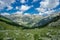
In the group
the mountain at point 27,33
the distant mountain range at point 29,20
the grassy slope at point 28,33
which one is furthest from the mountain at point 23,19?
the grassy slope at point 28,33

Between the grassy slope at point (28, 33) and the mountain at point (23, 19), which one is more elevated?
the mountain at point (23, 19)

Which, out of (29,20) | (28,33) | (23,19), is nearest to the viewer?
(28,33)

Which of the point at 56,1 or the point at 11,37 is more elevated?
the point at 56,1

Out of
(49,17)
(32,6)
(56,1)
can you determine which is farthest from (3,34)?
(56,1)

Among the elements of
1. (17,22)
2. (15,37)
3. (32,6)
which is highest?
(32,6)

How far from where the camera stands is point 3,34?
45.7 ft

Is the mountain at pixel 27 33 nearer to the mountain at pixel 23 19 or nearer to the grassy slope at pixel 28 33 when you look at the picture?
the grassy slope at pixel 28 33

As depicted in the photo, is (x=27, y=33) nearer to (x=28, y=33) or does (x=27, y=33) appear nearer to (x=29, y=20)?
(x=28, y=33)

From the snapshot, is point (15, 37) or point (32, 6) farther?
point (32, 6)

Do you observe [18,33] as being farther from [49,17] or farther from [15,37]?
[49,17]

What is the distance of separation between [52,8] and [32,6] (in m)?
2.09

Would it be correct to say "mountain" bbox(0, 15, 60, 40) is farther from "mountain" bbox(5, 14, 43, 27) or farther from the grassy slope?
"mountain" bbox(5, 14, 43, 27)

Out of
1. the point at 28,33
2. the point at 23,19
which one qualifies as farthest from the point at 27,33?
the point at 23,19

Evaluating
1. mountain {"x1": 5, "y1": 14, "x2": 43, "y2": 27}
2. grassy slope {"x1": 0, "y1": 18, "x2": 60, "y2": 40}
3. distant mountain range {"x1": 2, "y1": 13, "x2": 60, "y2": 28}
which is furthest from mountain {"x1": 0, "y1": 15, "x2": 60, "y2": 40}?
mountain {"x1": 5, "y1": 14, "x2": 43, "y2": 27}
